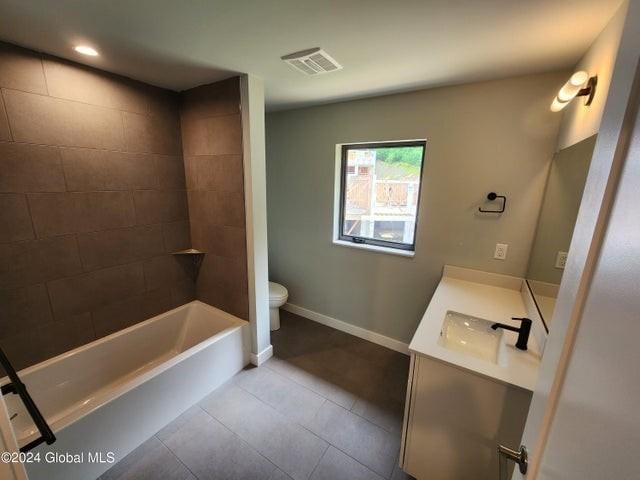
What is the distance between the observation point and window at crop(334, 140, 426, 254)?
2.31 metres

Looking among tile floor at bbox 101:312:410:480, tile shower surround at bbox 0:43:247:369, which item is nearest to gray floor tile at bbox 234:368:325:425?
tile floor at bbox 101:312:410:480

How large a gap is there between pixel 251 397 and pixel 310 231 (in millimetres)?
1618

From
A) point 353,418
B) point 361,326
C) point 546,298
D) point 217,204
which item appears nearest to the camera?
point 546,298

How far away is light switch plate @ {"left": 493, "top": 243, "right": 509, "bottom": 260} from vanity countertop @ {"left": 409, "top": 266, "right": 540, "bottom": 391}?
145 mm

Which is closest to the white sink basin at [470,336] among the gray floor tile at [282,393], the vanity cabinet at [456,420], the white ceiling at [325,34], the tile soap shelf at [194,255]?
the vanity cabinet at [456,420]

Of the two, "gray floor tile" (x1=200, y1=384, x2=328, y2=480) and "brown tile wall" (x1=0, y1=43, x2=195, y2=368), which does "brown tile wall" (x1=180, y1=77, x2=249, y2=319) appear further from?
"gray floor tile" (x1=200, y1=384, x2=328, y2=480)

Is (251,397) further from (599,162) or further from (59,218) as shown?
(599,162)

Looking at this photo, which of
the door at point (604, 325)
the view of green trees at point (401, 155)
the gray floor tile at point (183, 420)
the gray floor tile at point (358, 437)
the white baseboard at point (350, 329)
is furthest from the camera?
the white baseboard at point (350, 329)

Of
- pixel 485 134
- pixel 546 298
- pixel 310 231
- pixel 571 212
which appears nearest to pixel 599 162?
pixel 571 212

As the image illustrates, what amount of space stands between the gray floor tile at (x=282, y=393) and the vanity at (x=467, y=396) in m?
0.72

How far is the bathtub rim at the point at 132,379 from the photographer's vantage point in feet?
4.38

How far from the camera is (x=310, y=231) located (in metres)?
2.86

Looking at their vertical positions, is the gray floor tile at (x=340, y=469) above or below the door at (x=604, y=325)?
below

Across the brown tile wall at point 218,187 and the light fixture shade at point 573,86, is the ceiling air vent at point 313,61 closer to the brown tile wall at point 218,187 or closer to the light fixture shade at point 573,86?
the brown tile wall at point 218,187
